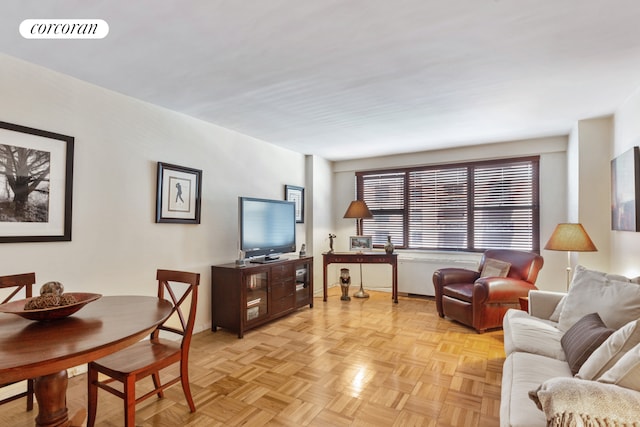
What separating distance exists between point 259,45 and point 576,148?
3.57 metres

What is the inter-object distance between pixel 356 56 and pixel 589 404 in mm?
2124

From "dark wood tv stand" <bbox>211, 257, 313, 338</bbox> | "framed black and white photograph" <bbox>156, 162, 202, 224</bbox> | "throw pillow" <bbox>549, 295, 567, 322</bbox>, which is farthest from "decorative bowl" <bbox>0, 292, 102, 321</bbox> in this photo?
"throw pillow" <bbox>549, 295, 567, 322</bbox>

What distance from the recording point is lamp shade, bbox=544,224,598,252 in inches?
120

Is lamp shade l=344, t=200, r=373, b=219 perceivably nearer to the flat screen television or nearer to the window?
the window

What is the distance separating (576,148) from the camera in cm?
364

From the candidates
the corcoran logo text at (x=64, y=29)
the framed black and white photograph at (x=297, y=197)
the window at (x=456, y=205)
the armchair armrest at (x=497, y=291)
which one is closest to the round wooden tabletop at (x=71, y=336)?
the corcoran logo text at (x=64, y=29)

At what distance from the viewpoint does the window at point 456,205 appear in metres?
4.62

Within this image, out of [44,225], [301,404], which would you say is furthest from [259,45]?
[301,404]

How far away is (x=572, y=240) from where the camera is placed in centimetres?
310

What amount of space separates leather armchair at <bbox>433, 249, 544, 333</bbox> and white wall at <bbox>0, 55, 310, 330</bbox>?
2.64 metres

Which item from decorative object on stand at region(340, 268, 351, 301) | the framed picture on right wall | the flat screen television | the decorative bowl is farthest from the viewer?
decorative object on stand at region(340, 268, 351, 301)

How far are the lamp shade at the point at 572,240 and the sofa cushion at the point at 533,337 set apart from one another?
0.92 meters

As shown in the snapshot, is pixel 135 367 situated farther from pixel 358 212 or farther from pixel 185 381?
pixel 358 212

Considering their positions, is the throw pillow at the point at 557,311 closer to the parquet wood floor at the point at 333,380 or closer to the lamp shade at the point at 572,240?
the parquet wood floor at the point at 333,380
